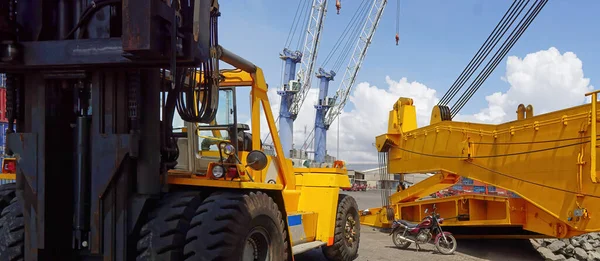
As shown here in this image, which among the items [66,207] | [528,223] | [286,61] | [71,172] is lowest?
[528,223]

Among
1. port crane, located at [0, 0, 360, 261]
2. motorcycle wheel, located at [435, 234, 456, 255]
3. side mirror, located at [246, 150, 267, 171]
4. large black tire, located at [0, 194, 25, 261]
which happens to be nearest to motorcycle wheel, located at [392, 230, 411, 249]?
motorcycle wheel, located at [435, 234, 456, 255]

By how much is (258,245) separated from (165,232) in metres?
1.40

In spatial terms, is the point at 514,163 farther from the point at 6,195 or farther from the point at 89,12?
the point at 6,195

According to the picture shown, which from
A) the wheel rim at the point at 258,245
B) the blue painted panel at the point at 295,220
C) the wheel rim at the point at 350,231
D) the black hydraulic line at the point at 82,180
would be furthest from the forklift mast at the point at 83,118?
the wheel rim at the point at 350,231

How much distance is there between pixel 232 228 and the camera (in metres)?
4.86

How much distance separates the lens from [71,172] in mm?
4840

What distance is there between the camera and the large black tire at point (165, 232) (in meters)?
4.59

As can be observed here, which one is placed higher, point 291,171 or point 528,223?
point 291,171

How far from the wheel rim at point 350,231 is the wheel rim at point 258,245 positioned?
11.8 feet

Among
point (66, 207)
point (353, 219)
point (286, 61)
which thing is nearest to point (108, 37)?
point (66, 207)

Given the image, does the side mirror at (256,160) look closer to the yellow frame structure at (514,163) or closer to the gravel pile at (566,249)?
the yellow frame structure at (514,163)

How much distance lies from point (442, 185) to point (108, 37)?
9603mm

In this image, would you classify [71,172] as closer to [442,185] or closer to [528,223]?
[528,223]

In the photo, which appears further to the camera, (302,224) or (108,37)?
(302,224)
